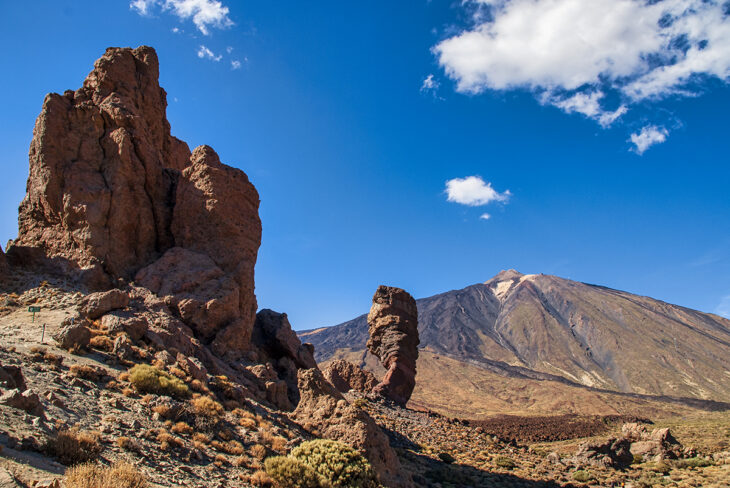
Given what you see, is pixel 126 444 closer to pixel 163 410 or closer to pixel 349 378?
pixel 163 410

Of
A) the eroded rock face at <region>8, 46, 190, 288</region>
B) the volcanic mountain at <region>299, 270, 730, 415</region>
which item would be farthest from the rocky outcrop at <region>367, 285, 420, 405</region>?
the volcanic mountain at <region>299, 270, 730, 415</region>

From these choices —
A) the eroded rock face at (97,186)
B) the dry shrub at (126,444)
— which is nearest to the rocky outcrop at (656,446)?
the dry shrub at (126,444)

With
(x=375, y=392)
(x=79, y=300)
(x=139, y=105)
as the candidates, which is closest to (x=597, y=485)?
(x=375, y=392)

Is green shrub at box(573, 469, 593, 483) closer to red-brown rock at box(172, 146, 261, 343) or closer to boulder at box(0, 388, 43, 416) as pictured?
red-brown rock at box(172, 146, 261, 343)

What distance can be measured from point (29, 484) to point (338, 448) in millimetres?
7224

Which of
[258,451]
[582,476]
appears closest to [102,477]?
[258,451]

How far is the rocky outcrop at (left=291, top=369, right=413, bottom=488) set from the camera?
1312 cm

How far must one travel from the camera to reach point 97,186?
1981 cm

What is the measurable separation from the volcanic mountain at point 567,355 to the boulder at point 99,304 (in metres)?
66.5

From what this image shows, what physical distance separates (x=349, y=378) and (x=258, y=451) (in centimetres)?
2570

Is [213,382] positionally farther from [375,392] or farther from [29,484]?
[375,392]

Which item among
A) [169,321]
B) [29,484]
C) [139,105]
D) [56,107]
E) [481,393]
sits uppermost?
[139,105]

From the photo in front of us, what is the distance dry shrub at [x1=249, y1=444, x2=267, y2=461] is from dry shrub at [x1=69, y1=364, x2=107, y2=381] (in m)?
4.61

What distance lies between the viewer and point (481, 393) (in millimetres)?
95625
